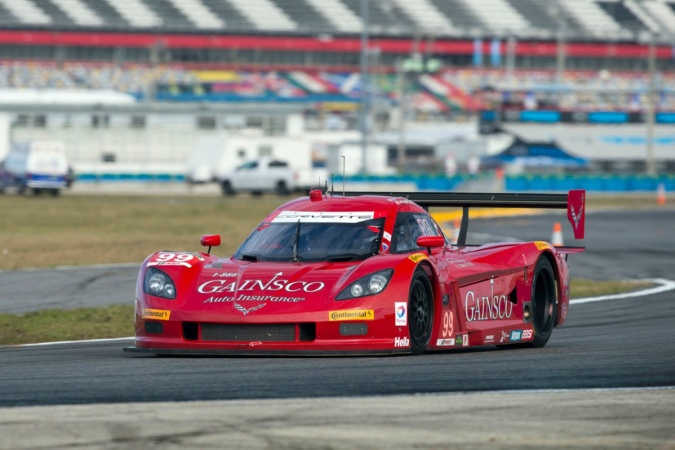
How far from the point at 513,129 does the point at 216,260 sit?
226 ft

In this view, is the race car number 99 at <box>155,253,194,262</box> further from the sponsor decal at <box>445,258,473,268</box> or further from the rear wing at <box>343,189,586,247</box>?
the rear wing at <box>343,189,586,247</box>

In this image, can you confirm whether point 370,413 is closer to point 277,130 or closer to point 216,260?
point 216,260

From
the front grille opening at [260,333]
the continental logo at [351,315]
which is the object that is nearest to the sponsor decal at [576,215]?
the continental logo at [351,315]

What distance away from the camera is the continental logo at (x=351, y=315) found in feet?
28.2

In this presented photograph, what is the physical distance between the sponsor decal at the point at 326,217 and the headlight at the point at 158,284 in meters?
1.16

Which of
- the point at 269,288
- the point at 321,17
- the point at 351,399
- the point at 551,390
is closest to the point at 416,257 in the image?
the point at 269,288

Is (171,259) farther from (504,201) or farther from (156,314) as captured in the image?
(504,201)

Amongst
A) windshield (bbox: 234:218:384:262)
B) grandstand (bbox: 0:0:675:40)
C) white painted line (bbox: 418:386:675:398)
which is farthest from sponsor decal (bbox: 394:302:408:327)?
grandstand (bbox: 0:0:675:40)

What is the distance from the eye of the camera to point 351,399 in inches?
253

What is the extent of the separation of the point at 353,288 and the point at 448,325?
2.99 feet

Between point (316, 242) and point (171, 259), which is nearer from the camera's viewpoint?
point (171, 259)

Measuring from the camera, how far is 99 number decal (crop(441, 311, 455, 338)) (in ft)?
30.5

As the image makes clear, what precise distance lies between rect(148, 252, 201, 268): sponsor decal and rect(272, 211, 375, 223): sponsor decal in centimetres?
Result: 83

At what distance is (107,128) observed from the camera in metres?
66.2
